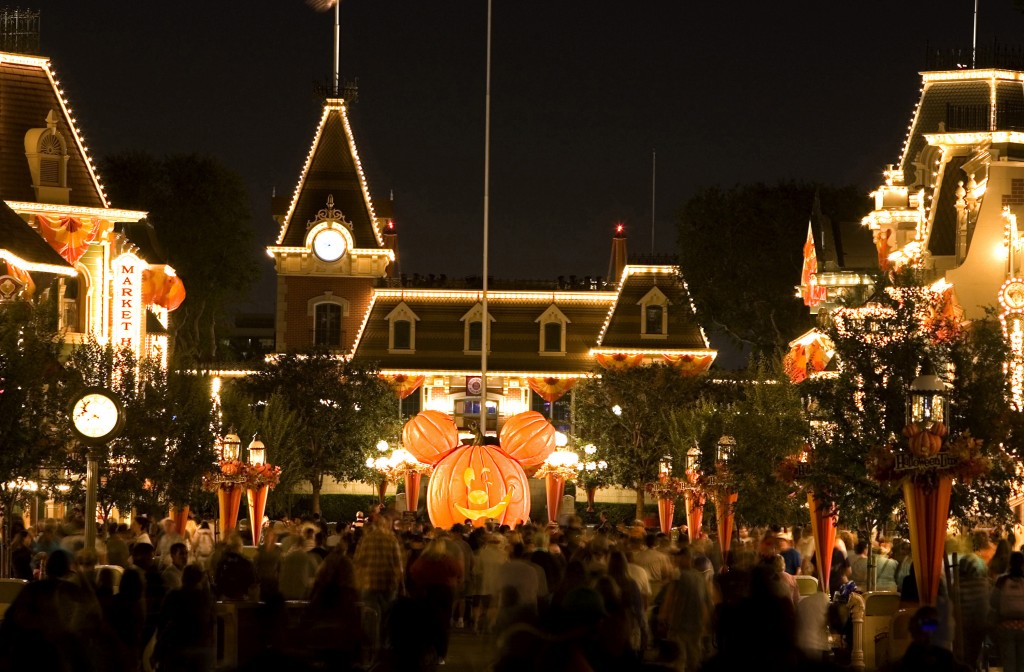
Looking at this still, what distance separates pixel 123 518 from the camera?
41.4 meters

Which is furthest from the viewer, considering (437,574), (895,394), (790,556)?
(790,556)

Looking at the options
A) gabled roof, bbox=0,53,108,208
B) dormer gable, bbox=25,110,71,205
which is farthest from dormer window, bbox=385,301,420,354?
dormer gable, bbox=25,110,71,205

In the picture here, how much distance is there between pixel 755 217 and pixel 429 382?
12909mm

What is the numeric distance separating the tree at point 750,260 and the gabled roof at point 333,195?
1145cm

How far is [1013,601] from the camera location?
672 inches

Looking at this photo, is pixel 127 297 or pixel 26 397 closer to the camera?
pixel 26 397

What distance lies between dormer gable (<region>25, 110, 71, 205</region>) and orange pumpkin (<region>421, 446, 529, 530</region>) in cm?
1127

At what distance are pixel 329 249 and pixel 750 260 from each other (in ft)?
49.1

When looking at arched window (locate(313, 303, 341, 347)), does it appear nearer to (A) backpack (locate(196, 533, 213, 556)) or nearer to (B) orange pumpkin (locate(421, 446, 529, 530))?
(B) orange pumpkin (locate(421, 446, 529, 530))

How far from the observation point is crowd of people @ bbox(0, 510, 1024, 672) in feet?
34.5

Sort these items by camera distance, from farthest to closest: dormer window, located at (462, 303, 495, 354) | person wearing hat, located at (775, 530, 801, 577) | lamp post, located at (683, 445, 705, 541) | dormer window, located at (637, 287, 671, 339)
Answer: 1. dormer window, located at (462, 303, 495, 354)
2. dormer window, located at (637, 287, 671, 339)
3. lamp post, located at (683, 445, 705, 541)
4. person wearing hat, located at (775, 530, 801, 577)

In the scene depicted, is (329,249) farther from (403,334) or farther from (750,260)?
(750,260)

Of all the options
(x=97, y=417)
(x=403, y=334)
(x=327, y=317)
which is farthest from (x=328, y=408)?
(x=97, y=417)

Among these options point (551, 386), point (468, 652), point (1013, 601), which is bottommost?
point (468, 652)
